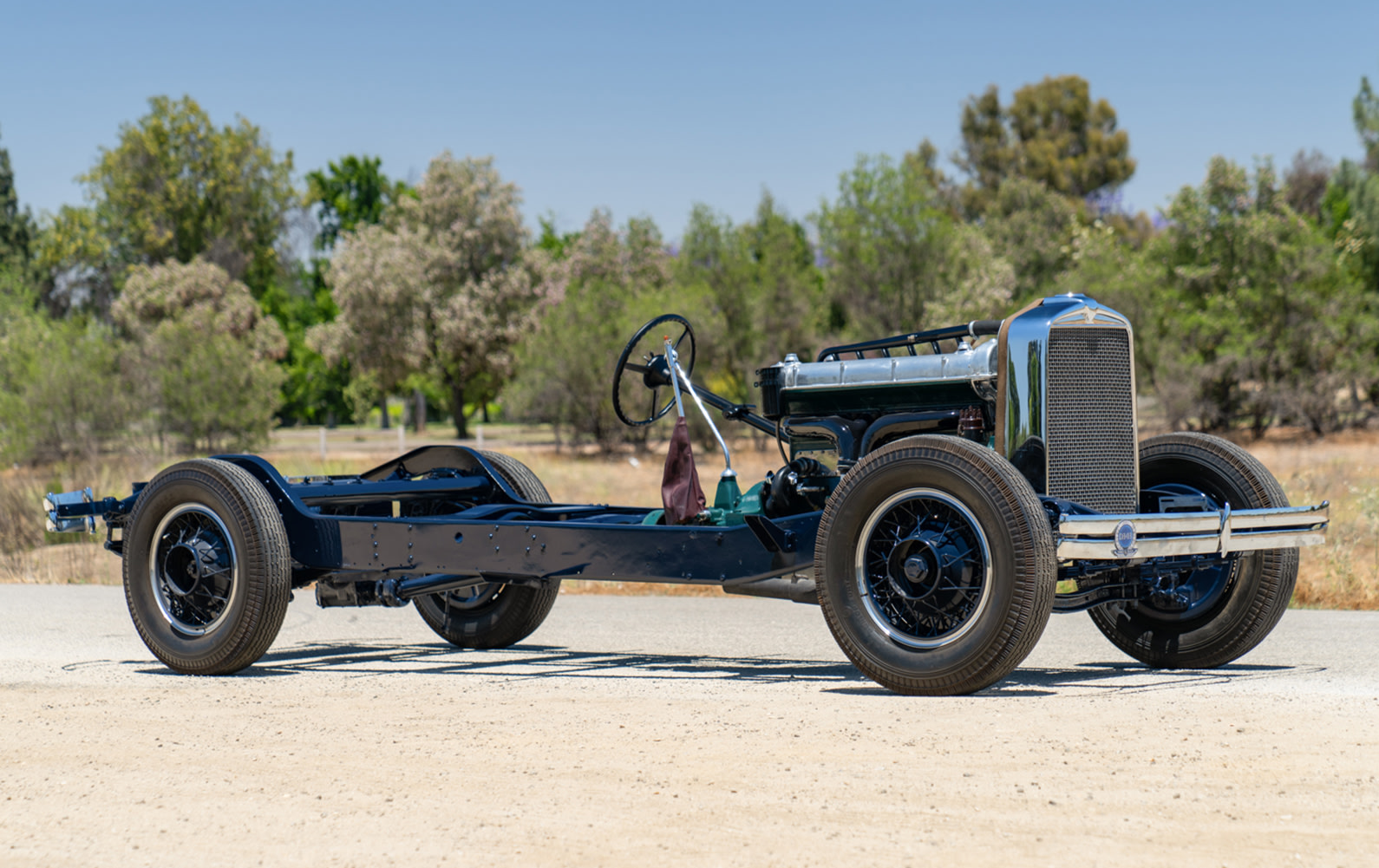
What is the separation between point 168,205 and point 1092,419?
62971mm

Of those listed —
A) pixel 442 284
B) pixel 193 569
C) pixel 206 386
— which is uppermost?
pixel 442 284

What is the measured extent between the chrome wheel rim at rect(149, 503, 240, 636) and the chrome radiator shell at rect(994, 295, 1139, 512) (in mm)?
4182

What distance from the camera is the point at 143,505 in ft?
26.7

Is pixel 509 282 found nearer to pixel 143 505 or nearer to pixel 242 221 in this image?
pixel 242 221

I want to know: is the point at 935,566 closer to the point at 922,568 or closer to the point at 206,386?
the point at 922,568

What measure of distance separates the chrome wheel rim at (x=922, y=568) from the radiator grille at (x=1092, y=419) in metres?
0.74

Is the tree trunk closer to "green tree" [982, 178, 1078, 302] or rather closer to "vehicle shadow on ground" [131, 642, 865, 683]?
"green tree" [982, 178, 1078, 302]

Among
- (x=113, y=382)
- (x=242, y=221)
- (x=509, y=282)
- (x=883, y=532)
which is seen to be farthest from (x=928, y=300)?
(x=883, y=532)

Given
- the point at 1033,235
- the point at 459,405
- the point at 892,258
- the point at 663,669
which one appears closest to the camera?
the point at 663,669

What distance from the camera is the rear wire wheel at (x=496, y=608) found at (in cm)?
893

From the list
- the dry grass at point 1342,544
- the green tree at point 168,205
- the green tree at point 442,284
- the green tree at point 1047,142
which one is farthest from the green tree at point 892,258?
the green tree at point 1047,142

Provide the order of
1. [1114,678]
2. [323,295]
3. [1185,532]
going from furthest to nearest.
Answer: [323,295]
[1114,678]
[1185,532]

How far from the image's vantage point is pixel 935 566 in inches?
252

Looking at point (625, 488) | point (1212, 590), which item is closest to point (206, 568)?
point (1212, 590)
